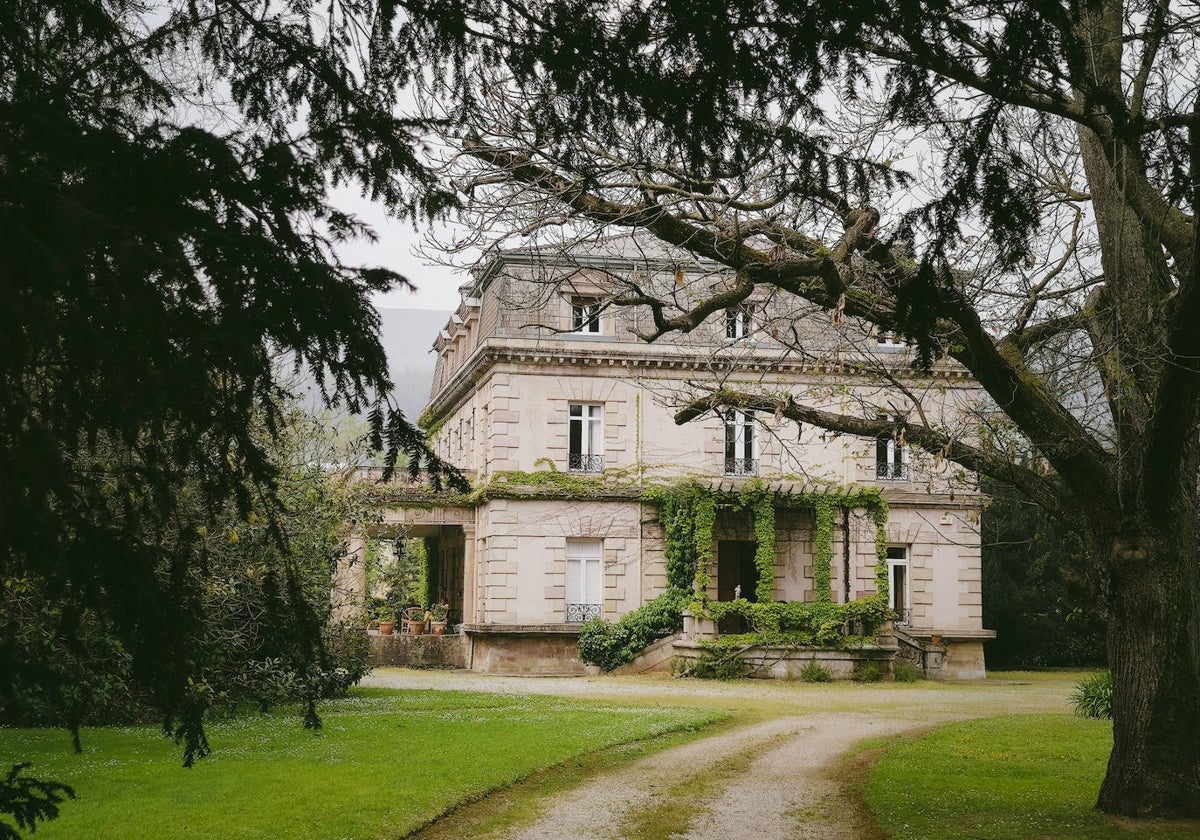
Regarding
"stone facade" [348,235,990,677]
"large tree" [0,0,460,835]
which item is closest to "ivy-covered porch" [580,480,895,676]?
"stone facade" [348,235,990,677]

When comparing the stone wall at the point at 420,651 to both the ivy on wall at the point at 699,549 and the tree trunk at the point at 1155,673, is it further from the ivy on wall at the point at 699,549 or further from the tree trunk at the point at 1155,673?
the tree trunk at the point at 1155,673

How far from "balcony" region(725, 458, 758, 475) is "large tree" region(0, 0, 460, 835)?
2501 centimetres

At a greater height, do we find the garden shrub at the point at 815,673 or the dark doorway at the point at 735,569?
the dark doorway at the point at 735,569

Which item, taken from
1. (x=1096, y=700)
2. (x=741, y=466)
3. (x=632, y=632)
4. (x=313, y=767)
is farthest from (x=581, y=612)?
(x=313, y=767)

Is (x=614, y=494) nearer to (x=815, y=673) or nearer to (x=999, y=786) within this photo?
(x=815, y=673)

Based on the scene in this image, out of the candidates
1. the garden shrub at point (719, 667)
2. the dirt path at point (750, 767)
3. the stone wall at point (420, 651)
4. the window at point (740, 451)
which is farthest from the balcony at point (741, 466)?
the stone wall at point (420, 651)

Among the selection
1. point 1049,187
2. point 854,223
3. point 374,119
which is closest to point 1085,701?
point 1049,187

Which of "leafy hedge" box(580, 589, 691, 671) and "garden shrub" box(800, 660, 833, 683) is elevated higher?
"leafy hedge" box(580, 589, 691, 671)

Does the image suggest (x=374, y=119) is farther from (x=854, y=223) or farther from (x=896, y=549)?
(x=896, y=549)

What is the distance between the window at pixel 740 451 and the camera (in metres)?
29.9

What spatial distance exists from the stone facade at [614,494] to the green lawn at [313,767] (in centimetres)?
1161

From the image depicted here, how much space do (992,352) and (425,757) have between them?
661 cm

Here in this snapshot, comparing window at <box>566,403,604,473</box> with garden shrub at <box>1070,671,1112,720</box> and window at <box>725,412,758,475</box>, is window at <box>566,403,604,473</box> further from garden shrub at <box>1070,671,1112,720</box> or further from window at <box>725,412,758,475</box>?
garden shrub at <box>1070,671,1112,720</box>

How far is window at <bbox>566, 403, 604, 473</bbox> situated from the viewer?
2950 centimetres
